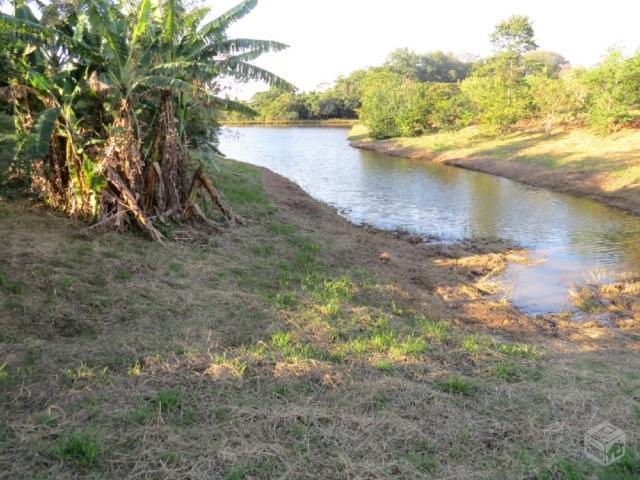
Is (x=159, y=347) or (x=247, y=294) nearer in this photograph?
(x=159, y=347)

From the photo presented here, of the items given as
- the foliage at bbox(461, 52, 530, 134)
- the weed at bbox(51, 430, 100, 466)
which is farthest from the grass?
the weed at bbox(51, 430, 100, 466)

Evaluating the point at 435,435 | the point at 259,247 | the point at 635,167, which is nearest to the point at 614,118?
the point at 635,167

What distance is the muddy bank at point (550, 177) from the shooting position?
23281mm

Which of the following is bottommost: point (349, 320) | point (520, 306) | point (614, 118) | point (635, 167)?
point (520, 306)

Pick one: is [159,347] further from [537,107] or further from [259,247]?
[537,107]

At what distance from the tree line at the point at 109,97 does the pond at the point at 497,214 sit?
344 cm

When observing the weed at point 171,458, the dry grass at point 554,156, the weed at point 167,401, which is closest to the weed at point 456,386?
the weed at point 167,401

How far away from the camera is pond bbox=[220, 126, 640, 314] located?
13602 mm

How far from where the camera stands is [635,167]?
2594cm

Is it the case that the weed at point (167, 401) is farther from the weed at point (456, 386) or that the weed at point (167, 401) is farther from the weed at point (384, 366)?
the weed at point (456, 386)

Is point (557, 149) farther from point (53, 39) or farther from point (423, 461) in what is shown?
point (423, 461)

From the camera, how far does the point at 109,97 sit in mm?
10867

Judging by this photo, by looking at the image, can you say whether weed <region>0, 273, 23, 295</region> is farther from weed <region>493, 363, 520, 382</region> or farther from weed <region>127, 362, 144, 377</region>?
weed <region>493, 363, 520, 382</region>

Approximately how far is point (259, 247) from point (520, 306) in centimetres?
589
